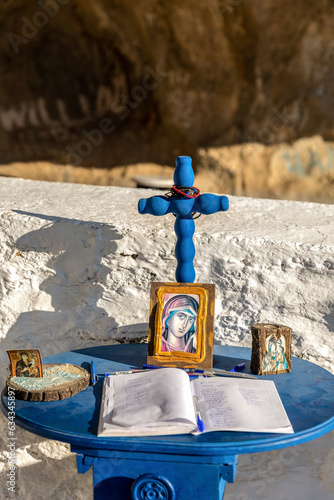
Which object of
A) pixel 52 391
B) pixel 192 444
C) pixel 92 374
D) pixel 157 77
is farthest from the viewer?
pixel 157 77

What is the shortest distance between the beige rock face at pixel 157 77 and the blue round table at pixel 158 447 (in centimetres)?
321

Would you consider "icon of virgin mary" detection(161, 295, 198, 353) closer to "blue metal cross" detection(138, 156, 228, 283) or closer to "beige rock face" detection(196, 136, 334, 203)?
"blue metal cross" detection(138, 156, 228, 283)

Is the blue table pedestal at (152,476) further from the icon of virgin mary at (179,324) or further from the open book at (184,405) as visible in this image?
the icon of virgin mary at (179,324)

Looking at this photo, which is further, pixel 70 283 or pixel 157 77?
pixel 157 77

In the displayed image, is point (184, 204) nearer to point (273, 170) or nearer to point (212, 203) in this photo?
point (212, 203)

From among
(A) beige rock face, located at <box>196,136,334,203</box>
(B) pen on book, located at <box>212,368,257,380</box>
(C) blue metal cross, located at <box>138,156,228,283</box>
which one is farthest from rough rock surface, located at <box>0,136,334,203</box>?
(B) pen on book, located at <box>212,368,257,380</box>

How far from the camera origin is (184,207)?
1.16 m

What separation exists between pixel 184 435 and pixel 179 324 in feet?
0.95

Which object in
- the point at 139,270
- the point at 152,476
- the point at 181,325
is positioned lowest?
the point at 152,476

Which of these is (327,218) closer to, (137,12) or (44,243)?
(44,243)

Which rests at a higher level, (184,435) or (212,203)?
(212,203)

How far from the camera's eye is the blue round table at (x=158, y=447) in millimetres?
881

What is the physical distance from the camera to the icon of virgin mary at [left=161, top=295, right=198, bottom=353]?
1.15 m

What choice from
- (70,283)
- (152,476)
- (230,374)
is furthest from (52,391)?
(70,283)
